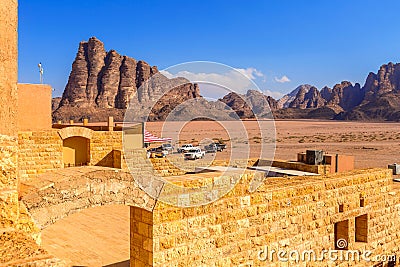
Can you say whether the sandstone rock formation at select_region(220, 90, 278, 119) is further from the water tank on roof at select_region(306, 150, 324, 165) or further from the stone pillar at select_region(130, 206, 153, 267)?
the stone pillar at select_region(130, 206, 153, 267)

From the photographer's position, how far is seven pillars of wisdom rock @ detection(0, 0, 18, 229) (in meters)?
3.09

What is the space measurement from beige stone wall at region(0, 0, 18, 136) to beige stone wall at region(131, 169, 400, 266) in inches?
83.7

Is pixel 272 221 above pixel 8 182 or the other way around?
the other way around

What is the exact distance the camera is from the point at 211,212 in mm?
5137

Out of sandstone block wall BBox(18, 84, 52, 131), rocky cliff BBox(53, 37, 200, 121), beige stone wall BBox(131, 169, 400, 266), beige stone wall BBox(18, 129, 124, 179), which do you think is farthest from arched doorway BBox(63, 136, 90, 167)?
rocky cliff BBox(53, 37, 200, 121)

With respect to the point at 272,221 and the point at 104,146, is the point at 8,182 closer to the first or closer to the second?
the point at 272,221

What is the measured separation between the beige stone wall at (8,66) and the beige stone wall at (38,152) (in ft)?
23.7

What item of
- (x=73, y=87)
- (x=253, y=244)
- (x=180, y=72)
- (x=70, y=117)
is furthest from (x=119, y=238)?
(x=73, y=87)

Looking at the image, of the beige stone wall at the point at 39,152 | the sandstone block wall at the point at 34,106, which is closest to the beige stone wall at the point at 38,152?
the beige stone wall at the point at 39,152

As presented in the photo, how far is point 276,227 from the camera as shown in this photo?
5.93m

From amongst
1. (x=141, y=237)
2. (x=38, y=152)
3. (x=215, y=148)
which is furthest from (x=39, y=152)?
(x=215, y=148)

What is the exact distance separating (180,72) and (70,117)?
76.0m

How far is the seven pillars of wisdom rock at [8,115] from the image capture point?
3.09 meters

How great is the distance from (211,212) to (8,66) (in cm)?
322
